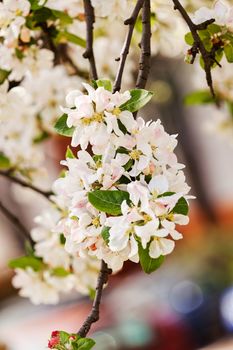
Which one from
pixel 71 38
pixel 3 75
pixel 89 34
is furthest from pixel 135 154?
pixel 71 38

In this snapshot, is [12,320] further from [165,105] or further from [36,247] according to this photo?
[36,247]

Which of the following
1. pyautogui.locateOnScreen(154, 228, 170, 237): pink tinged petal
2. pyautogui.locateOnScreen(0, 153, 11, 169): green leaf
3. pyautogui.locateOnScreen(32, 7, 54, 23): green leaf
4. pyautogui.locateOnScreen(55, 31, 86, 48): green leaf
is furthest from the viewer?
pyautogui.locateOnScreen(0, 153, 11, 169): green leaf

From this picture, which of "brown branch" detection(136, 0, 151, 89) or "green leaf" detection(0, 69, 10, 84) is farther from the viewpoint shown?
"green leaf" detection(0, 69, 10, 84)

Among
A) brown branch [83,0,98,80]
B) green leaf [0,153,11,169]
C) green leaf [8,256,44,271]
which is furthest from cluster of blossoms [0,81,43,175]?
brown branch [83,0,98,80]

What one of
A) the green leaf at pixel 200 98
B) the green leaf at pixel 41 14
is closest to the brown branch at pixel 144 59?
the green leaf at pixel 41 14

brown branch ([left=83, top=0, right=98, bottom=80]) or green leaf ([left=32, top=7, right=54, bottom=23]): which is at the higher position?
green leaf ([left=32, top=7, right=54, bottom=23])

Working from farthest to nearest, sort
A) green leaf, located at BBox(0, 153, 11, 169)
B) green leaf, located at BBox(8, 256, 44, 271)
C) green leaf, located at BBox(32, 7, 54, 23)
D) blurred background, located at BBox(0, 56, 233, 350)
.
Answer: blurred background, located at BBox(0, 56, 233, 350) → green leaf, located at BBox(0, 153, 11, 169) → green leaf, located at BBox(8, 256, 44, 271) → green leaf, located at BBox(32, 7, 54, 23)

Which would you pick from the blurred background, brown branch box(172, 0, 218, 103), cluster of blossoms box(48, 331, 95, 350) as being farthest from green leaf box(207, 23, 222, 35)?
the blurred background

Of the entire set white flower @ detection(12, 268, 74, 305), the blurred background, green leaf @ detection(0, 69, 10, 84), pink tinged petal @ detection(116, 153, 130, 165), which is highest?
the blurred background

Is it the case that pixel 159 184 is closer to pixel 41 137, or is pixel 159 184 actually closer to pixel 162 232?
pixel 162 232

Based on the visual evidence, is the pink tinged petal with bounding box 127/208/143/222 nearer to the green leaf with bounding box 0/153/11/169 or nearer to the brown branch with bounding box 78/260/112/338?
the brown branch with bounding box 78/260/112/338
